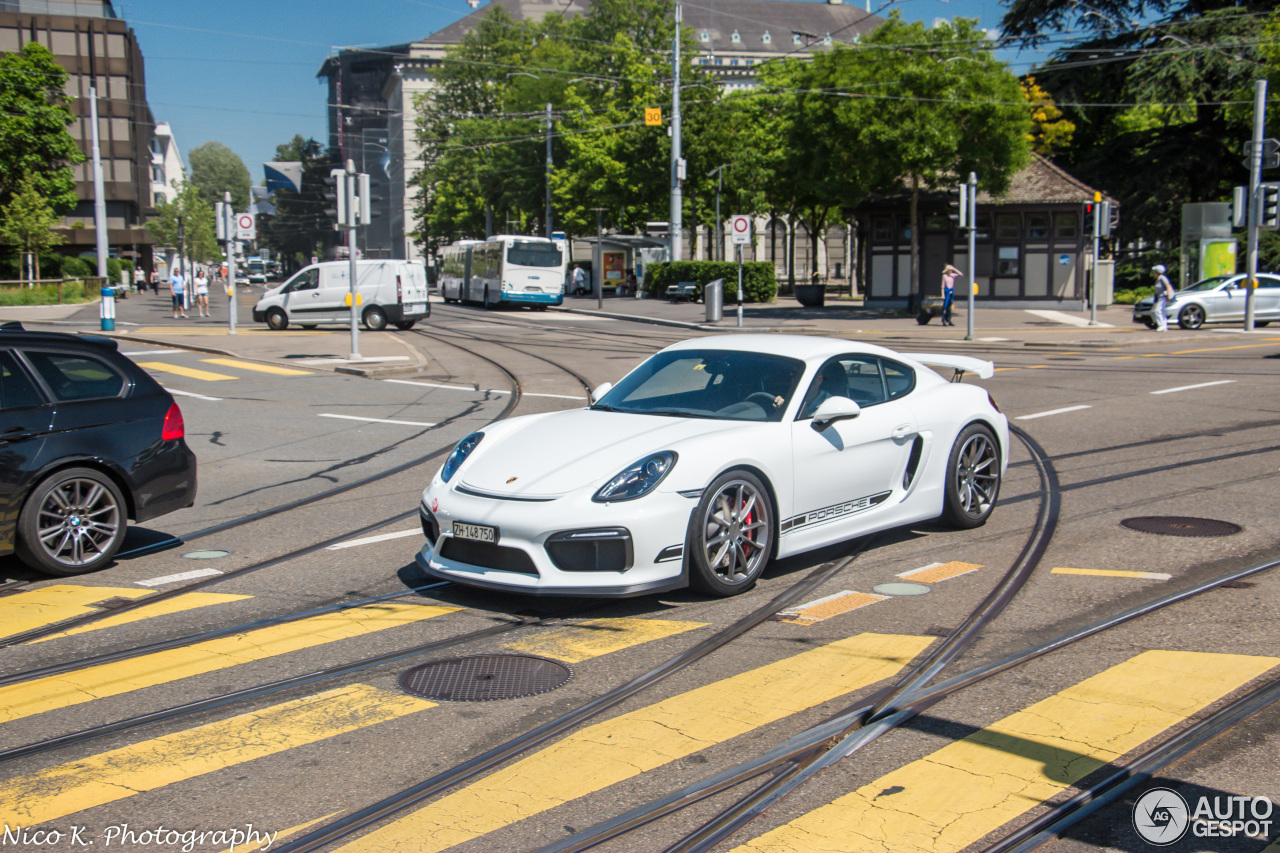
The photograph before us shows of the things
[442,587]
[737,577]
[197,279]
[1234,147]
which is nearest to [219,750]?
[442,587]

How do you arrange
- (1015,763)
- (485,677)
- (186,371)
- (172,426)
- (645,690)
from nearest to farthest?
(1015,763)
(645,690)
(485,677)
(172,426)
(186,371)

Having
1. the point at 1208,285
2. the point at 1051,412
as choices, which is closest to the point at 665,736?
the point at 1051,412

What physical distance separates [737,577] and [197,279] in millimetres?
37044

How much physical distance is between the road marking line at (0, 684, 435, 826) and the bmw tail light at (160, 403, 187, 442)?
3.47 metres

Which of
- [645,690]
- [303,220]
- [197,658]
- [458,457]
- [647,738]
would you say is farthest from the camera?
[303,220]

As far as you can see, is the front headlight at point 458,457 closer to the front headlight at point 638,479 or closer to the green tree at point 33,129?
the front headlight at point 638,479

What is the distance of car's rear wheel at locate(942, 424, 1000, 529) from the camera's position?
7711mm

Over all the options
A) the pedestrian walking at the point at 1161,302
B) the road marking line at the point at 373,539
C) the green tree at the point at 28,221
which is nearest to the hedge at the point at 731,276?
the pedestrian walking at the point at 1161,302

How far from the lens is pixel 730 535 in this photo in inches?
243

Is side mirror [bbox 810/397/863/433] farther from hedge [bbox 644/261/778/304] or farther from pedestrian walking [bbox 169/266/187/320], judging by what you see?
hedge [bbox 644/261/778/304]

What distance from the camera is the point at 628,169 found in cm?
5562

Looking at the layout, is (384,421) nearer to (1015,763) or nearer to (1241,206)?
(1015,763)

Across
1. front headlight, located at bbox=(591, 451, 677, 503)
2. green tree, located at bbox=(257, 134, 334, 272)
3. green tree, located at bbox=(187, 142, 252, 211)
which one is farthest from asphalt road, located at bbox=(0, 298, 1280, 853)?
green tree, located at bbox=(187, 142, 252, 211)

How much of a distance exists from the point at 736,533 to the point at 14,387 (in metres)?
4.52
